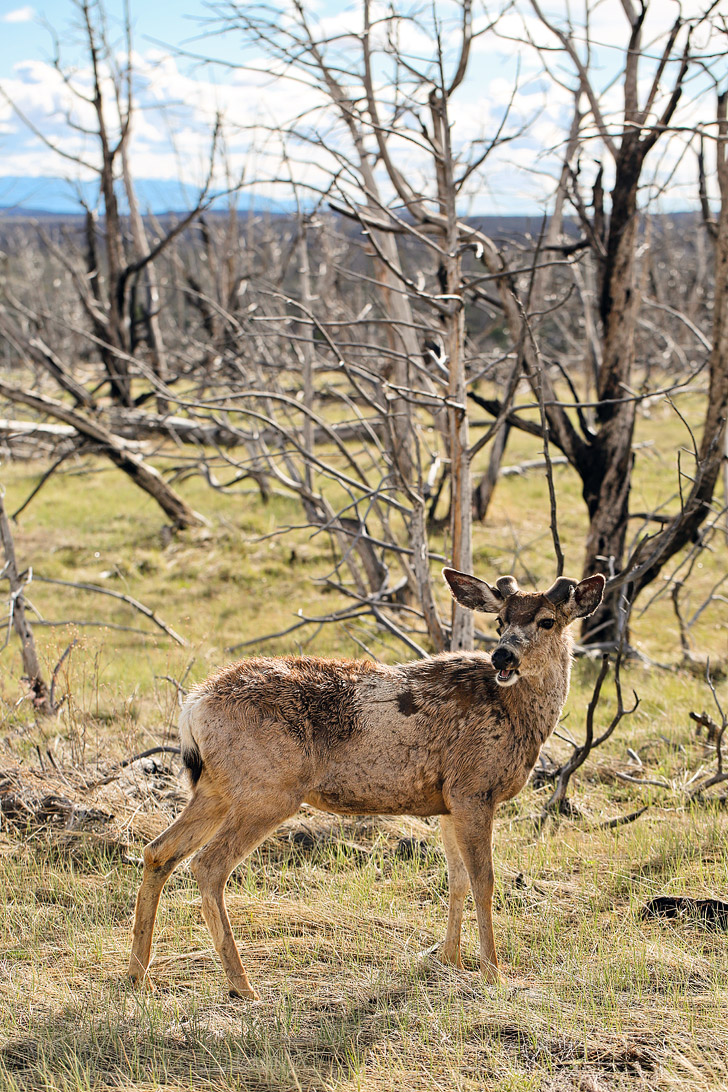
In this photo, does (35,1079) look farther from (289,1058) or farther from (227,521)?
(227,521)

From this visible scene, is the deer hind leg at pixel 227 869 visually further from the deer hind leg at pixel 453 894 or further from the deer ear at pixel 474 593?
the deer ear at pixel 474 593

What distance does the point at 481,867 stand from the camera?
397cm

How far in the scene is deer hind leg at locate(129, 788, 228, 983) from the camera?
152 inches

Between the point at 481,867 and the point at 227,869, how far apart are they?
3.57 ft

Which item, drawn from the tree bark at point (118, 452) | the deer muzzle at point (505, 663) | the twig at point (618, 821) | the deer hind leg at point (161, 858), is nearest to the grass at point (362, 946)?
the twig at point (618, 821)

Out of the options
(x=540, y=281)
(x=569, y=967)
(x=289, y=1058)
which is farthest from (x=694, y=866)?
(x=540, y=281)

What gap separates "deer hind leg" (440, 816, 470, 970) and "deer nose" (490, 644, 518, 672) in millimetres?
865

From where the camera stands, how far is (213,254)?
993 inches

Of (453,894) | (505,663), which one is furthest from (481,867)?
(505,663)

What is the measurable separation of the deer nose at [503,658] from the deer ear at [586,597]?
441mm

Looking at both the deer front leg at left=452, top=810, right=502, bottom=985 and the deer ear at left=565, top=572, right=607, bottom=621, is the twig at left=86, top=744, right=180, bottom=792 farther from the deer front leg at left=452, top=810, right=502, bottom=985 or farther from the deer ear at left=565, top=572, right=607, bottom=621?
the deer ear at left=565, top=572, right=607, bottom=621

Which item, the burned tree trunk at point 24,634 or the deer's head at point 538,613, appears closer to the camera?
the deer's head at point 538,613

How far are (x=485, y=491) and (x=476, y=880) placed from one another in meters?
11.0

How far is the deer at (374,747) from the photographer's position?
381cm
